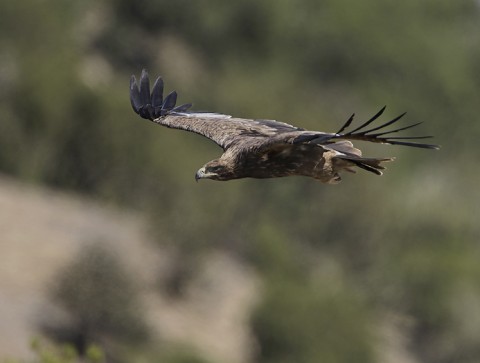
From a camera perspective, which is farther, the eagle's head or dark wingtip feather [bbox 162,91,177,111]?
dark wingtip feather [bbox 162,91,177,111]

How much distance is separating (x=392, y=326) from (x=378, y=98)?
49.3 m

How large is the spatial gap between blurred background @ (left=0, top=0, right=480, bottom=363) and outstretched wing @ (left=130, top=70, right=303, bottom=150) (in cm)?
2534

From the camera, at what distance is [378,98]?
11225 cm

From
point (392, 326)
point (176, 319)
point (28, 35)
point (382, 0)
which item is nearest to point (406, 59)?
point (382, 0)

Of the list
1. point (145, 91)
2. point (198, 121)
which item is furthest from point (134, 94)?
point (198, 121)

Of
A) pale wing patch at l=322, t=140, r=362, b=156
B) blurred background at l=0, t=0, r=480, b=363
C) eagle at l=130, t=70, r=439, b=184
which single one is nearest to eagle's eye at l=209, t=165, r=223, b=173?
eagle at l=130, t=70, r=439, b=184

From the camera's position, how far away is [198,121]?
17.0 m

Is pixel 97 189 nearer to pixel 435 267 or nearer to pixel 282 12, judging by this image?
pixel 435 267

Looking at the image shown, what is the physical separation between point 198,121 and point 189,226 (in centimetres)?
4102

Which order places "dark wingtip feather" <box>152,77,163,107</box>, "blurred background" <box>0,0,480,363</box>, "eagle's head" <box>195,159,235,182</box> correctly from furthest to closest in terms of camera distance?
"blurred background" <box>0,0,480,363</box>
"dark wingtip feather" <box>152,77,163,107</box>
"eagle's head" <box>195,159,235,182</box>

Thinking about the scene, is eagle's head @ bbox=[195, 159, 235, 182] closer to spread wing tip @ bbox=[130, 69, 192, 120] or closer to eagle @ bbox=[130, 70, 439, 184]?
eagle @ bbox=[130, 70, 439, 184]

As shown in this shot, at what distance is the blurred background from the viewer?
4997 centimetres

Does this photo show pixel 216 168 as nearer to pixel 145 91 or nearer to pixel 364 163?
pixel 364 163

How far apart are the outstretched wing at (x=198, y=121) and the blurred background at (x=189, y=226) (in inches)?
998
